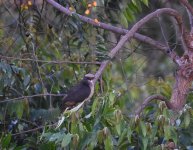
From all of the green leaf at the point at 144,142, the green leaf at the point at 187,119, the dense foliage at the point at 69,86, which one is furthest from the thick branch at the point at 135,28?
the green leaf at the point at 187,119

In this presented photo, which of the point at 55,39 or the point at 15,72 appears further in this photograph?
the point at 55,39

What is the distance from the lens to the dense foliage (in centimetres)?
386

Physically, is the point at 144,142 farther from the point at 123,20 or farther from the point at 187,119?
the point at 123,20

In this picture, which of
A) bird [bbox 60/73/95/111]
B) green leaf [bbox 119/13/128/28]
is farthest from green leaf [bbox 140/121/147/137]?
green leaf [bbox 119/13/128/28]

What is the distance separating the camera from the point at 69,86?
570 centimetres

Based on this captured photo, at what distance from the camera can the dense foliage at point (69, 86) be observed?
12.7ft

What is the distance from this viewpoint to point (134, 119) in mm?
3836

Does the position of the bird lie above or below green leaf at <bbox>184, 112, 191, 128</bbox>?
above

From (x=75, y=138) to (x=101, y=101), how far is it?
1.04 feet

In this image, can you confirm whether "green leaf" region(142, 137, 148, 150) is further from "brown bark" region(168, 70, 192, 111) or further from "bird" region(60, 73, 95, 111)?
"bird" region(60, 73, 95, 111)

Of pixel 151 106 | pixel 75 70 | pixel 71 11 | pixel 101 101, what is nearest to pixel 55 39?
pixel 75 70

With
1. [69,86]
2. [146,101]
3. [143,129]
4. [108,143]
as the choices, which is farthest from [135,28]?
[69,86]

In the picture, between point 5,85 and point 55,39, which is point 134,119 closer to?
point 5,85

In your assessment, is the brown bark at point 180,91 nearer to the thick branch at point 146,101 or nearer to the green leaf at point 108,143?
the thick branch at point 146,101
